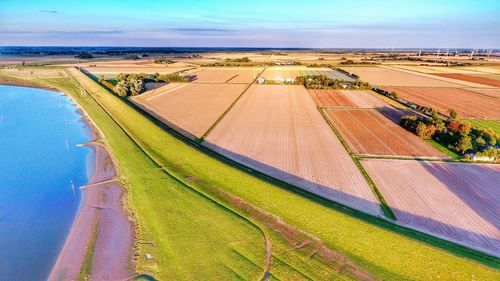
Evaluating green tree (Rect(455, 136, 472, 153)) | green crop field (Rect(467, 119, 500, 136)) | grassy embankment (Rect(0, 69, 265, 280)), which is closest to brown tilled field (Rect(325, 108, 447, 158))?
green tree (Rect(455, 136, 472, 153))

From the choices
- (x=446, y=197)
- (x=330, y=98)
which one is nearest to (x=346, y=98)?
(x=330, y=98)

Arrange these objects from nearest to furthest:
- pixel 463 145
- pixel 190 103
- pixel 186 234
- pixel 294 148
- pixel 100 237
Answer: pixel 186 234
pixel 100 237
pixel 463 145
pixel 294 148
pixel 190 103

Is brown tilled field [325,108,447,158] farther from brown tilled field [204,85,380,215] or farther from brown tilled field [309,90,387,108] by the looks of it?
brown tilled field [309,90,387,108]

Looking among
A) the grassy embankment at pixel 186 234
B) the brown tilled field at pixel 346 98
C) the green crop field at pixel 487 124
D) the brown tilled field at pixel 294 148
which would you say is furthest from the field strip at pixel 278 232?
the green crop field at pixel 487 124

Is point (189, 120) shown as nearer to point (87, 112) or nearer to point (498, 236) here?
point (87, 112)

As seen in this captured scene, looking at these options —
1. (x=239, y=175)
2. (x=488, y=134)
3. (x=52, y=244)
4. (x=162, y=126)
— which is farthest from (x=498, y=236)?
(x=162, y=126)

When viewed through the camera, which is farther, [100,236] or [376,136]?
[376,136]

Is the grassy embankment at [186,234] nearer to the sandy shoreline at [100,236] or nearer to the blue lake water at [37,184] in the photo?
the sandy shoreline at [100,236]

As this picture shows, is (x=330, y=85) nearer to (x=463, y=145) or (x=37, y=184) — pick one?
(x=463, y=145)
